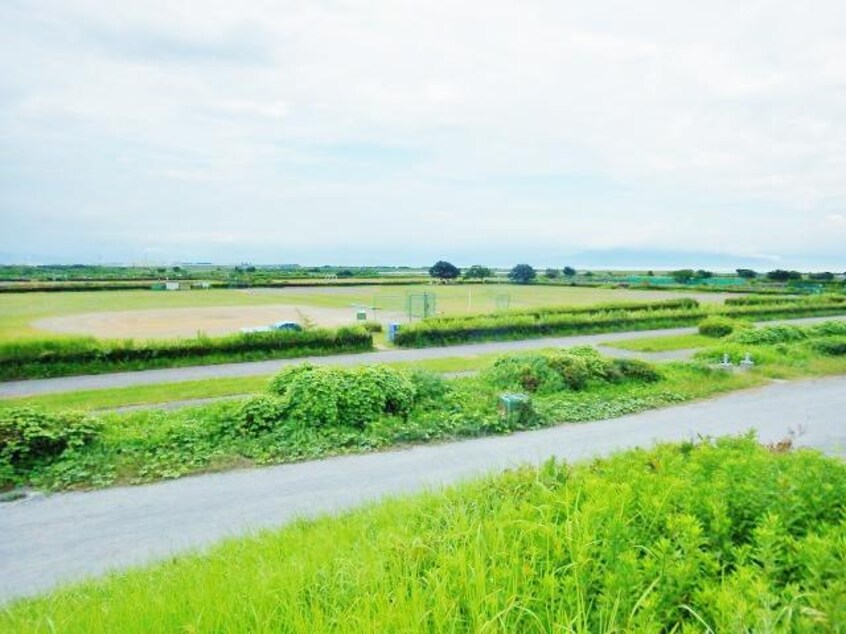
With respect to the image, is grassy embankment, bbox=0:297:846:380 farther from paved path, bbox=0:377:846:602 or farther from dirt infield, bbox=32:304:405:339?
paved path, bbox=0:377:846:602

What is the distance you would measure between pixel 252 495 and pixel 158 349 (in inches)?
518

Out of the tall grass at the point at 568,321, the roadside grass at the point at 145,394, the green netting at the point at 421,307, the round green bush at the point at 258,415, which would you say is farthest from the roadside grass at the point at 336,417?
the green netting at the point at 421,307

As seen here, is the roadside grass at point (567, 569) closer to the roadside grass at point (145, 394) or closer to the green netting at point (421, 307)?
the roadside grass at point (145, 394)

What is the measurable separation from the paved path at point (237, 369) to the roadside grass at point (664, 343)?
3.55ft

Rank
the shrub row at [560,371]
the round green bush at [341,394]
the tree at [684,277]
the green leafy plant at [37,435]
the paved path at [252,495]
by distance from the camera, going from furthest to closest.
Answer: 1. the tree at [684,277]
2. the shrub row at [560,371]
3. the round green bush at [341,394]
4. the green leafy plant at [37,435]
5. the paved path at [252,495]

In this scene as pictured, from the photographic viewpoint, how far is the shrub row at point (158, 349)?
17234 millimetres

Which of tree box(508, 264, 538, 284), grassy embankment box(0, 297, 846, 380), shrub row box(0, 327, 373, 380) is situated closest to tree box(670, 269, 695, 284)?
tree box(508, 264, 538, 284)

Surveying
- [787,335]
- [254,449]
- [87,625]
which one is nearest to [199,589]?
[87,625]

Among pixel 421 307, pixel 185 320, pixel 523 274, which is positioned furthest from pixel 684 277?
pixel 185 320

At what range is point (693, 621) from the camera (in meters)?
2.46

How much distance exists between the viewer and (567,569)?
2.95 metres

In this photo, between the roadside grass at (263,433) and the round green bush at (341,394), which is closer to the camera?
the roadside grass at (263,433)

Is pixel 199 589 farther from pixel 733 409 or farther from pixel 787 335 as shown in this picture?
pixel 787 335

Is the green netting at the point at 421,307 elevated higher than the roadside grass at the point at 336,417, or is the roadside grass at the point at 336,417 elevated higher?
the green netting at the point at 421,307
